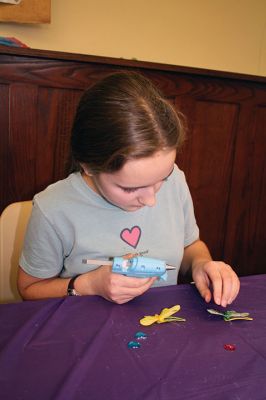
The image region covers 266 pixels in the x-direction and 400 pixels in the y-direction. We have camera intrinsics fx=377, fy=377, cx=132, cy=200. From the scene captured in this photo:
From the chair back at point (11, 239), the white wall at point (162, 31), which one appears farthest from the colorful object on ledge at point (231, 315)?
the white wall at point (162, 31)

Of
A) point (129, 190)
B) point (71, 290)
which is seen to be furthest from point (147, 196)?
point (71, 290)

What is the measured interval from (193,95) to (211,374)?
1.34m

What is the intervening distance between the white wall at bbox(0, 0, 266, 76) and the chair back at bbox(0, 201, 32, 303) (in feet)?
3.15

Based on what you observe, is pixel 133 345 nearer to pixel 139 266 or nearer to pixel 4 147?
pixel 139 266

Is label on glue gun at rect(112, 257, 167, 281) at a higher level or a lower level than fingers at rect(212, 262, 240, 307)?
higher

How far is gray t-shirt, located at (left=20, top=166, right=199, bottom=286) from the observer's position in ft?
2.82

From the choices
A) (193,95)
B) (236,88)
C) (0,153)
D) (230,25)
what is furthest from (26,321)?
(230,25)

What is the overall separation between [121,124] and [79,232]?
29 cm

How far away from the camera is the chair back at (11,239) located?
1.01 m

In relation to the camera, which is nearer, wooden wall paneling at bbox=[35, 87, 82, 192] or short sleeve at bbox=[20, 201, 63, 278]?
short sleeve at bbox=[20, 201, 63, 278]

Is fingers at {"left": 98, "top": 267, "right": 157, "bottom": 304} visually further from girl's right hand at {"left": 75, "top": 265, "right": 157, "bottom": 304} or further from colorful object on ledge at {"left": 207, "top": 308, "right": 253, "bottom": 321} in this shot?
colorful object on ledge at {"left": 207, "top": 308, "right": 253, "bottom": 321}

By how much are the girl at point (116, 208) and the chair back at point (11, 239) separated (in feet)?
0.52

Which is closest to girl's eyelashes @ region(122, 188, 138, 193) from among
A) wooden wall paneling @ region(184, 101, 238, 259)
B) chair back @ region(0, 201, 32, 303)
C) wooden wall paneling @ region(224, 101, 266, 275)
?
chair back @ region(0, 201, 32, 303)

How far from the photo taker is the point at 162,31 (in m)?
1.91
